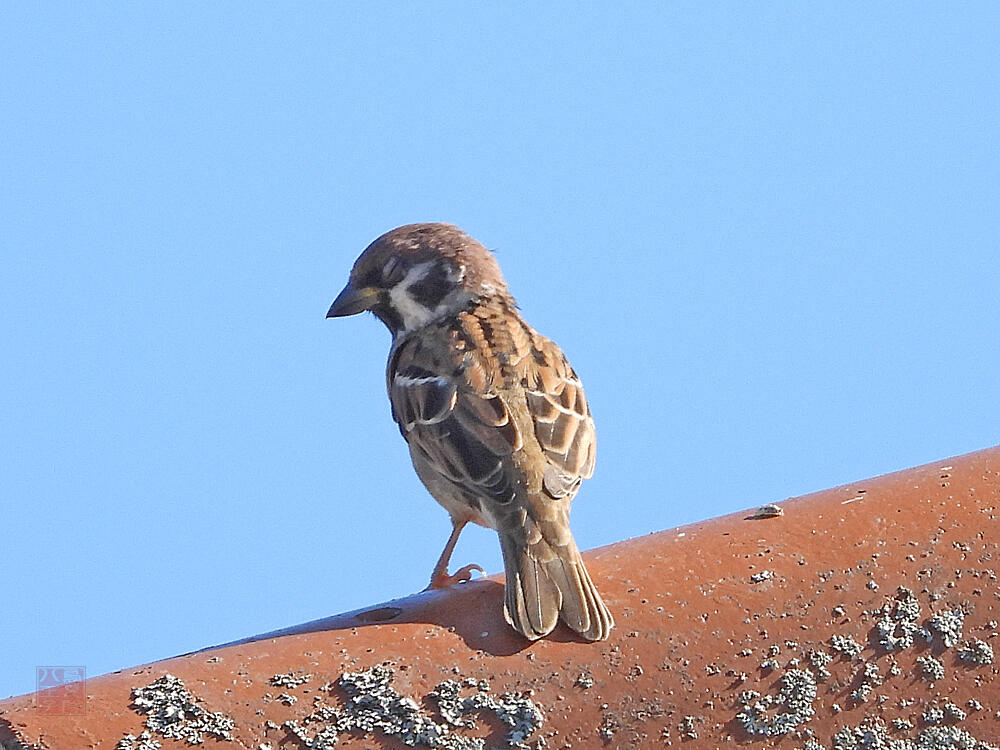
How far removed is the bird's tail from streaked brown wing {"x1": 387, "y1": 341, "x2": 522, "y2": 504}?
1.46 feet

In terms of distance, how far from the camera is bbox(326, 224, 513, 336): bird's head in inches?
200

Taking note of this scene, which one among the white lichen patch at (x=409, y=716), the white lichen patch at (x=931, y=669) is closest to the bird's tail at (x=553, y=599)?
the white lichen patch at (x=409, y=716)

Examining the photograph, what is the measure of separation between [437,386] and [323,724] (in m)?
1.83

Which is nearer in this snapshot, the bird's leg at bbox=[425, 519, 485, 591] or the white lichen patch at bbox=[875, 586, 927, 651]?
the white lichen patch at bbox=[875, 586, 927, 651]

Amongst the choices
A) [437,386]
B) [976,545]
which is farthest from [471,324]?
[976,545]

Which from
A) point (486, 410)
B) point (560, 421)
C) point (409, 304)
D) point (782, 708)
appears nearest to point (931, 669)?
point (782, 708)

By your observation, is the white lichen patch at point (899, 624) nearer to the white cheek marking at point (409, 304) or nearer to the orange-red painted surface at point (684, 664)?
the orange-red painted surface at point (684, 664)

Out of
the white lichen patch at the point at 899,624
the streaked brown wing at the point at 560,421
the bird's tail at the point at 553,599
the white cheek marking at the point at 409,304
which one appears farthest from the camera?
the white cheek marking at the point at 409,304

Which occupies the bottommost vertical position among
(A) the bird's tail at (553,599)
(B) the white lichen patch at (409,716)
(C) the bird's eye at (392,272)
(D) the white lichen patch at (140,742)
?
(B) the white lichen patch at (409,716)

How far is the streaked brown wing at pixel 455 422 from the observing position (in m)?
3.73

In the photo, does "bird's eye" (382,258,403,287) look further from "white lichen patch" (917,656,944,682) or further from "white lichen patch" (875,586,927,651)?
"white lichen patch" (917,656,944,682)

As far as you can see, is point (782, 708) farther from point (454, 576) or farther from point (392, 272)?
point (392, 272)

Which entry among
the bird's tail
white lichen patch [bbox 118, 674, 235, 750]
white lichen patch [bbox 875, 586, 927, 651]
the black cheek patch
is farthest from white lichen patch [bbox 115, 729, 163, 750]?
the black cheek patch

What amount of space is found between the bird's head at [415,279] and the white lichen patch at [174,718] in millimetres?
2624
